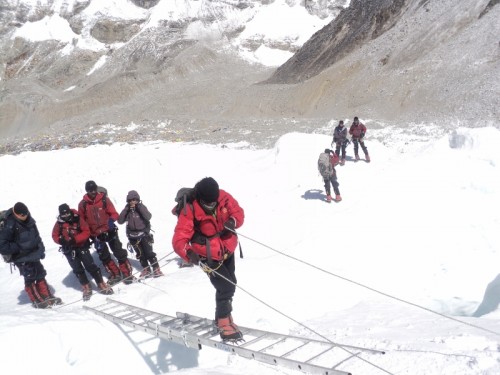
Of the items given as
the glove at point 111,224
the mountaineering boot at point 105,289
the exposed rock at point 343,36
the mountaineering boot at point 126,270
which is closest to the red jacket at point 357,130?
the mountaineering boot at point 126,270

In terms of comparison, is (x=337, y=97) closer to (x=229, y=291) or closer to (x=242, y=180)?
(x=242, y=180)

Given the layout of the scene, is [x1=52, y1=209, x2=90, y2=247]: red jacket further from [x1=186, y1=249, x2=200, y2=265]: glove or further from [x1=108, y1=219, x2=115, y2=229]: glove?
[x1=186, y1=249, x2=200, y2=265]: glove

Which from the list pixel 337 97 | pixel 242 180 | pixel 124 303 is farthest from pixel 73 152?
pixel 337 97

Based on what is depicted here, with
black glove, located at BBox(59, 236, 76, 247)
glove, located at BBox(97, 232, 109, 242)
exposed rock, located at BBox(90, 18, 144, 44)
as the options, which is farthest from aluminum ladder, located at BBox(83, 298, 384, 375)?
exposed rock, located at BBox(90, 18, 144, 44)

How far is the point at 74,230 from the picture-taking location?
7359 mm

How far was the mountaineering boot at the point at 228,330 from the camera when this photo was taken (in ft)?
17.1

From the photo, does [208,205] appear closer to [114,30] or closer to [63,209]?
[63,209]

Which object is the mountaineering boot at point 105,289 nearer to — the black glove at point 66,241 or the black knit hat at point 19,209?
the black glove at point 66,241

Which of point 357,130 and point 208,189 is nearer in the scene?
point 208,189

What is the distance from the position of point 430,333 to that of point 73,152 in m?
15.3

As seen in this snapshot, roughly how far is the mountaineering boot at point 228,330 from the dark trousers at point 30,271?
11.6 feet

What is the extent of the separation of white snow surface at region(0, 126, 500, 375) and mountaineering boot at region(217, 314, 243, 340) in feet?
1.02

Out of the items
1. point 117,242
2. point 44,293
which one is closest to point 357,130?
point 117,242

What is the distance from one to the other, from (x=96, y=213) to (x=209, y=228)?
3381 millimetres
